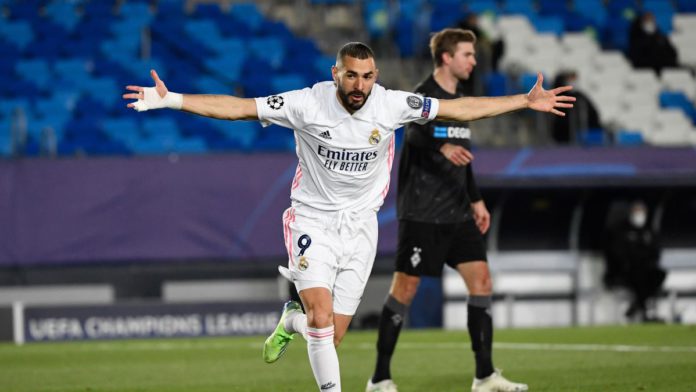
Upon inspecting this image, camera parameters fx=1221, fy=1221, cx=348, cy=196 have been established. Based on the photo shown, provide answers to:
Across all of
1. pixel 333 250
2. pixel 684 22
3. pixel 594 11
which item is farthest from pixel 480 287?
pixel 684 22

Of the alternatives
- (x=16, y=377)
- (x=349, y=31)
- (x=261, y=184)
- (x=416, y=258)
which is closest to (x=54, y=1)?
(x=349, y=31)

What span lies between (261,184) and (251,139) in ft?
5.78

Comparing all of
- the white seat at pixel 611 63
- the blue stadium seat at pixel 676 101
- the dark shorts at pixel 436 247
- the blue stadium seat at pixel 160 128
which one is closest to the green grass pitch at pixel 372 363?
the dark shorts at pixel 436 247

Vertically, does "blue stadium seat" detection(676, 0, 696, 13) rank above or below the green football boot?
above

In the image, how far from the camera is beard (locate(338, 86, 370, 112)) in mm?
6764

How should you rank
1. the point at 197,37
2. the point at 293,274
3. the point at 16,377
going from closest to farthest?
the point at 293,274 < the point at 16,377 < the point at 197,37

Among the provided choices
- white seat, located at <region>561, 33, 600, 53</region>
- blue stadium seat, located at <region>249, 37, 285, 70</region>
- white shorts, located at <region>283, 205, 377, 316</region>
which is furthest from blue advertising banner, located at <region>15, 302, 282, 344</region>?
white seat, located at <region>561, 33, 600, 53</region>

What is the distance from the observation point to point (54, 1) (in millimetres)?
20297

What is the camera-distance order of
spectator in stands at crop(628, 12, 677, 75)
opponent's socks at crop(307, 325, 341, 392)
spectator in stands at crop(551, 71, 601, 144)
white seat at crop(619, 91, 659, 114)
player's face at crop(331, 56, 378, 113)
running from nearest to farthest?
1. opponent's socks at crop(307, 325, 341, 392)
2. player's face at crop(331, 56, 378, 113)
3. spectator in stands at crop(551, 71, 601, 144)
4. white seat at crop(619, 91, 659, 114)
5. spectator in stands at crop(628, 12, 677, 75)

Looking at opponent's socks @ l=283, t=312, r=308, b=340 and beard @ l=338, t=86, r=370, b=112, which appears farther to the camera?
opponent's socks @ l=283, t=312, r=308, b=340

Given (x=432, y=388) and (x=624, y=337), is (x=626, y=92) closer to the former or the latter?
(x=624, y=337)

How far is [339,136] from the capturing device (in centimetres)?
686

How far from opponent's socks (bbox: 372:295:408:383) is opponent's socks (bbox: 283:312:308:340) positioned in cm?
99

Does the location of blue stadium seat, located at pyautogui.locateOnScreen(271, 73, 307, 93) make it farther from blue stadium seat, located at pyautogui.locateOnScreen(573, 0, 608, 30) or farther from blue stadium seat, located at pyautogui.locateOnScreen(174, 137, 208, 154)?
blue stadium seat, located at pyautogui.locateOnScreen(573, 0, 608, 30)
